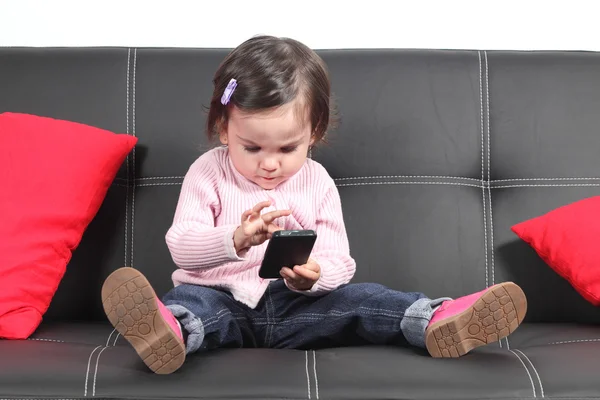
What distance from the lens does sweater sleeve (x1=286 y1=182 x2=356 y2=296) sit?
1.79 m

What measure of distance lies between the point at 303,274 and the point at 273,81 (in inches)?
14.7

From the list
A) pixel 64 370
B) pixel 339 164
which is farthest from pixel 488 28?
pixel 64 370

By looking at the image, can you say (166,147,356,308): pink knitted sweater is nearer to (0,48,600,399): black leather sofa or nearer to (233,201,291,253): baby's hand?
(233,201,291,253): baby's hand

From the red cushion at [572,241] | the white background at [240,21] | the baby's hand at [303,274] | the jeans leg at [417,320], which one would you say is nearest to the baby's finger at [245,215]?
the baby's hand at [303,274]

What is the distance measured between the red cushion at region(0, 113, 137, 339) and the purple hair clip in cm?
39

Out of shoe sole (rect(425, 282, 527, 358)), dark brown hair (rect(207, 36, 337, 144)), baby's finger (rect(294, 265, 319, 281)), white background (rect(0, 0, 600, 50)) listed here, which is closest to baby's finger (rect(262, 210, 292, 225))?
baby's finger (rect(294, 265, 319, 281))

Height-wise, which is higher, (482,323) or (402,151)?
(402,151)

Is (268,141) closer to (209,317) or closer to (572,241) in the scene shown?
(209,317)

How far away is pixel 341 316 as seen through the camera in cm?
175

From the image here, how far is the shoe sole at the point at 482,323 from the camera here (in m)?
1.56

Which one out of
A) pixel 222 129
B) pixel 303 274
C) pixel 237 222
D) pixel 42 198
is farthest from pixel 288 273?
pixel 42 198

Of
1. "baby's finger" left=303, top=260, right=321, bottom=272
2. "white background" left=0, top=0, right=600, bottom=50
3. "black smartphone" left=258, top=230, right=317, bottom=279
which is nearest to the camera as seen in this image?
"black smartphone" left=258, top=230, right=317, bottom=279

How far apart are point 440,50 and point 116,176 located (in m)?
0.84

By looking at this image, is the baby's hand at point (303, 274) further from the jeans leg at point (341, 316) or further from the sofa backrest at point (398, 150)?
the sofa backrest at point (398, 150)
